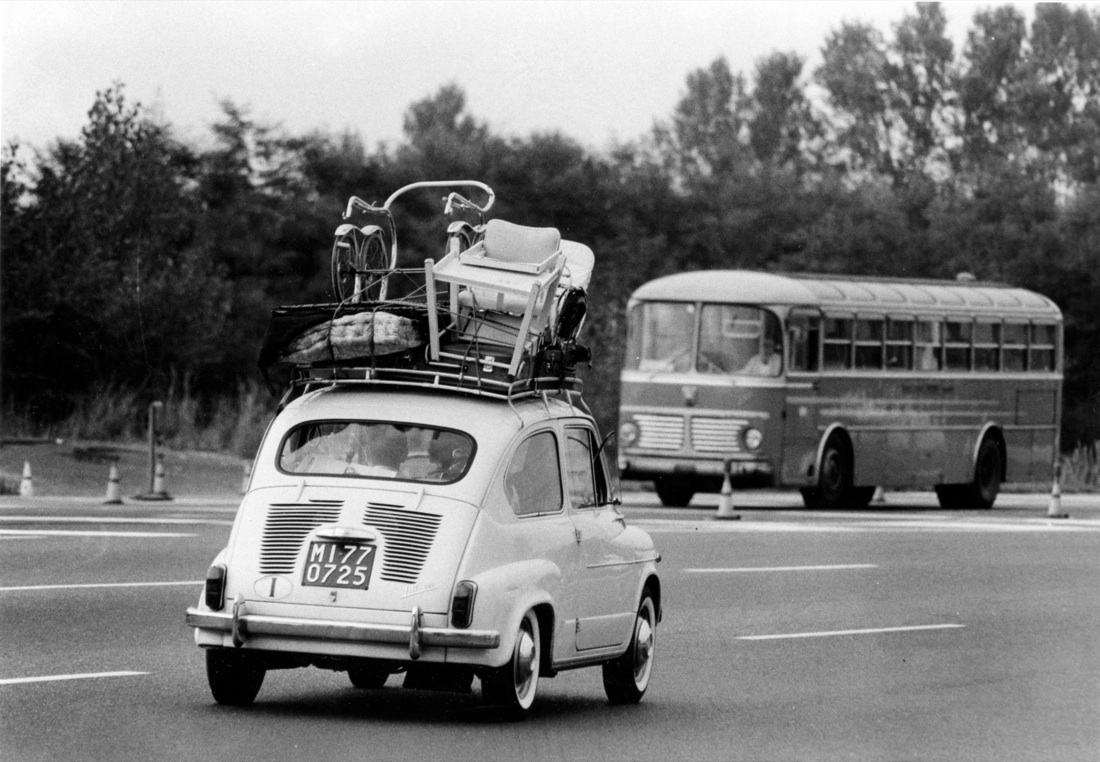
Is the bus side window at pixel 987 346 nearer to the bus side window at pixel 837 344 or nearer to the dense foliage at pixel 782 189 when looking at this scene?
the bus side window at pixel 837 344

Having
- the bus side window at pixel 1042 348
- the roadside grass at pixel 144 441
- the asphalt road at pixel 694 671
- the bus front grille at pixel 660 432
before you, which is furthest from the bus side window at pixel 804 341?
the roadside grass at pixel 144 441

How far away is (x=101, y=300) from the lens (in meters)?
39.6

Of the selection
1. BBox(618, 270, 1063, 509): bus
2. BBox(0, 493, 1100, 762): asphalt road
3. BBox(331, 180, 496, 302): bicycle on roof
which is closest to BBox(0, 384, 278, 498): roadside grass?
BBox(618, 270, 1063, 509): bus

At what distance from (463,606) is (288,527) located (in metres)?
0.96

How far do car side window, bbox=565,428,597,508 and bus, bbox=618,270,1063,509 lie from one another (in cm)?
1832

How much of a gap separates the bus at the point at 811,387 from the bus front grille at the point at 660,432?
0.02 meters

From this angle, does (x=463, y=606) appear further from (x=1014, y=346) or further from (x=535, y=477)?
(x=1014, y=346)

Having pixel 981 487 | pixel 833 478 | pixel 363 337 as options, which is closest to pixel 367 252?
pixel 363 337

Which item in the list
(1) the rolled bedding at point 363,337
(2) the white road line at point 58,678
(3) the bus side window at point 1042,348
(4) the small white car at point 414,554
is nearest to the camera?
(4) the small white car at point 414,554

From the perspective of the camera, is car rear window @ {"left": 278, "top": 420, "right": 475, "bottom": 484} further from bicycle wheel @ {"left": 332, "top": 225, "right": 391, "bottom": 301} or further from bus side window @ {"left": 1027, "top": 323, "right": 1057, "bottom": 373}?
bus side window @ {"left": 1027, "top": 323, "right": 1057, "bottom": 373}

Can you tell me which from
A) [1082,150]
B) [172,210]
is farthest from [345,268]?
[1082,150]

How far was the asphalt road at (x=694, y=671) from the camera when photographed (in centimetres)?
947

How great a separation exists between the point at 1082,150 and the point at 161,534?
4433 cm

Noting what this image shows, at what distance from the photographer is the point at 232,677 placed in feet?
33.5
